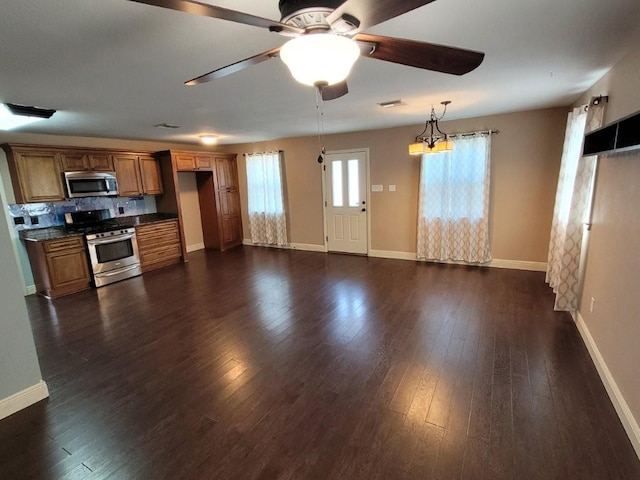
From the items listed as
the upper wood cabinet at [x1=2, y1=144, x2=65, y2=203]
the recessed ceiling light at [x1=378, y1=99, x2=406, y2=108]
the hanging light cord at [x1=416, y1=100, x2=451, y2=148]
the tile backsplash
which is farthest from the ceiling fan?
the tile backsplash

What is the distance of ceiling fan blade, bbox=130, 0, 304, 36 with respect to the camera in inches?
40.7

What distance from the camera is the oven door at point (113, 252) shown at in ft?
15.6

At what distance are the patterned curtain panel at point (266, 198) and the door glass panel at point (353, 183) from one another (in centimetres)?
156

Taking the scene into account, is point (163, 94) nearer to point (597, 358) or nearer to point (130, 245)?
point (130, 245)

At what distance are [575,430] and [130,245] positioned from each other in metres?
5.93

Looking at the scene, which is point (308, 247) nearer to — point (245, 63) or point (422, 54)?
point (245, 63)

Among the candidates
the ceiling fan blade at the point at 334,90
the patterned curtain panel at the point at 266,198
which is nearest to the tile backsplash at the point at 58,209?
the patterned curtain panel at the point at 266,198

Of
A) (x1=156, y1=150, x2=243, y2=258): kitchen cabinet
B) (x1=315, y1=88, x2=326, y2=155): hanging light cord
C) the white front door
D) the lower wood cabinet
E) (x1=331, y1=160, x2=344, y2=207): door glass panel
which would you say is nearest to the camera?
(x1=315, y1=88, x2=326, y2=155): hanging light cord

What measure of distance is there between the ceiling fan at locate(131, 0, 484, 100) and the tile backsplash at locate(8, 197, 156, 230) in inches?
204

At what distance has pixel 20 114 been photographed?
3164mm

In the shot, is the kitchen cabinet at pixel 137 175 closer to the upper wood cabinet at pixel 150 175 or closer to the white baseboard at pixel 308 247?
the upper wood cabinet at pixel 150 175

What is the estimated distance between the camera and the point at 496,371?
7.95ft

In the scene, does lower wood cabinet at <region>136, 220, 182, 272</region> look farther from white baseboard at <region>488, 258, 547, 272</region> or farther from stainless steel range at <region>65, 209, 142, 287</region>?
white baseboard at <region>488, 258, 547, 272</region>

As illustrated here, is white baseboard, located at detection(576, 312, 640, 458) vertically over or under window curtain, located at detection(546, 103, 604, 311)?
under
